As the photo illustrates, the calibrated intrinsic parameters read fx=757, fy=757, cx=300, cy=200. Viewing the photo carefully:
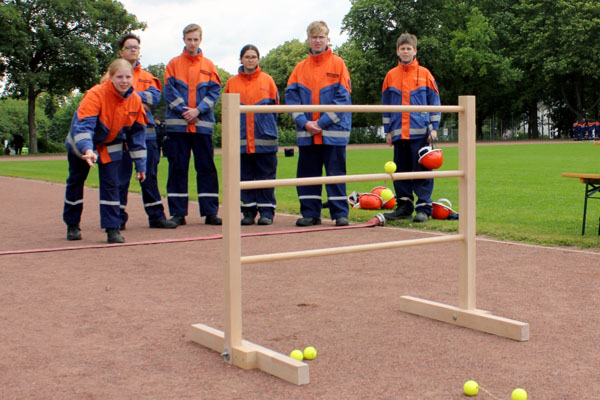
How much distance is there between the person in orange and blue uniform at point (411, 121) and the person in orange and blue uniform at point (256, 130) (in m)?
1.41

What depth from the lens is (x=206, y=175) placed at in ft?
29.9

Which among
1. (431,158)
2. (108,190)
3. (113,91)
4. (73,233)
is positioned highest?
(113,91)

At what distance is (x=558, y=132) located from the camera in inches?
2596

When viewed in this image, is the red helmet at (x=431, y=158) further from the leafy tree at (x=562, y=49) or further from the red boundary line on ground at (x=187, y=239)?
the leafy tree at (x=562, y=49)

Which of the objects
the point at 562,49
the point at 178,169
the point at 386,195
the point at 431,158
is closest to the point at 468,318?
the point at 431,158

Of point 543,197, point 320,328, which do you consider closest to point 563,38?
point 543,197

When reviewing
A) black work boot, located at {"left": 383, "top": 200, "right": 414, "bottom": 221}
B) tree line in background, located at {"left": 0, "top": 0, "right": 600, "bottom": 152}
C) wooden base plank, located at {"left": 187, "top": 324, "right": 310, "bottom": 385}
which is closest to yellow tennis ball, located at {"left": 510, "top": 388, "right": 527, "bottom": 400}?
wooden base plank, located at {"left": 187, "top": 324, "right": 310, "bottom": 385}

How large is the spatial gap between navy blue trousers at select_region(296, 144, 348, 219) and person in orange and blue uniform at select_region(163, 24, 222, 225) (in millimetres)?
1085

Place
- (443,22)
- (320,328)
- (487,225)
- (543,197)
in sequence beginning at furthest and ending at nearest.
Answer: (443,22), (543,197), (487,225), (320,328)

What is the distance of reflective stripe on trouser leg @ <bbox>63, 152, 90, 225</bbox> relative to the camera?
779cm

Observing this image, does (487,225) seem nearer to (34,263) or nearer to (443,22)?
(34,263)

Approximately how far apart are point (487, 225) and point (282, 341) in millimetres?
4722

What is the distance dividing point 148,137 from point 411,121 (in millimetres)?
3133

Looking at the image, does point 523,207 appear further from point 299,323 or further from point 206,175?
point 299,323
